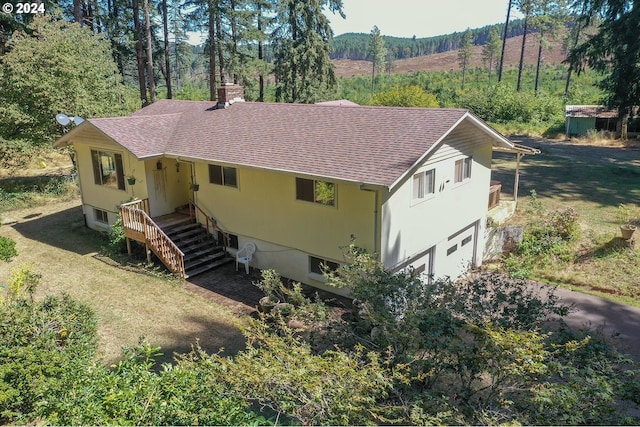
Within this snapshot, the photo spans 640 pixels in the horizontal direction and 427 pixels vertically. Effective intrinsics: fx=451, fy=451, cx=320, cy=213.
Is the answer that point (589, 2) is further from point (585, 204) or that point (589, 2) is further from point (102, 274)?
point (102, 274)

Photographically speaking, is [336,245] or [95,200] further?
[95,200]

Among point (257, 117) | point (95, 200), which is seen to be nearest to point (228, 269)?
point (257, 117)

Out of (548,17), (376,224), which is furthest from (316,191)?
(548,17)

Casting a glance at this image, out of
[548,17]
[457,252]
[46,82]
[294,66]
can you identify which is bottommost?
[457,252]

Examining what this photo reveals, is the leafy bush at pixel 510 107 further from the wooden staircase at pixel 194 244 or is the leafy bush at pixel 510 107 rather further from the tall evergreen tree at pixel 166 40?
the wooden staircase at pixel 194 244

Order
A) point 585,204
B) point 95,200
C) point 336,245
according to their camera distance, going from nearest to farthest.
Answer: point 336,245 < point 95,200 < point 585,204

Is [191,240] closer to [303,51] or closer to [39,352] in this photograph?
[39,352]

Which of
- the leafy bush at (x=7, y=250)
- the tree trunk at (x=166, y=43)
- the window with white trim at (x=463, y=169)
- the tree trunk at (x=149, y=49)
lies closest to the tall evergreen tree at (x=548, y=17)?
the tree trunk at (x=166, y=43)
